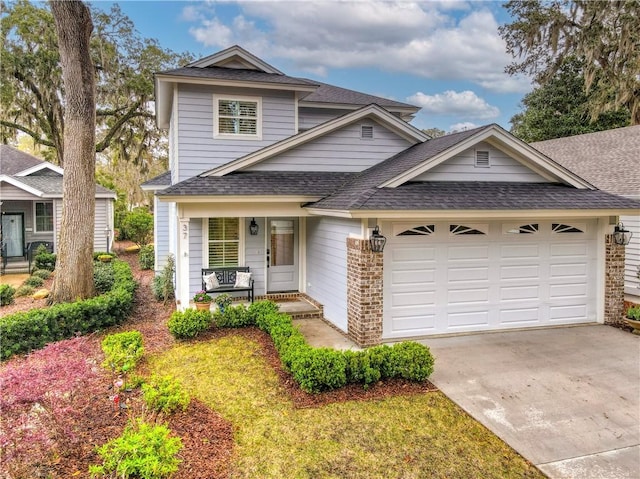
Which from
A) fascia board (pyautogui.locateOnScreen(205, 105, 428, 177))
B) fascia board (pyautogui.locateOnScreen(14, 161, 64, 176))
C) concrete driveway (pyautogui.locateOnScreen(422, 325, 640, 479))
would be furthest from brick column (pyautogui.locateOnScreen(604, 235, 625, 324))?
fascia board (pyautogui.locateOnScreen(14, 161, 64, 176))

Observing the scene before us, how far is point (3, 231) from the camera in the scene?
58.7 feet

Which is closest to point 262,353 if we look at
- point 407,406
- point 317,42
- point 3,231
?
point 407,406

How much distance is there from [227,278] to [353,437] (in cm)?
616

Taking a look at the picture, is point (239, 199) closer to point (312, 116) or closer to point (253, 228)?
point (253, 228)

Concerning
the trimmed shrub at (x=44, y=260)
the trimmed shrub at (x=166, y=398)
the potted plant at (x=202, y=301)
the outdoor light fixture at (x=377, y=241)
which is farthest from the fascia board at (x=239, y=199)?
the trimmed shrub at (x=44, y=260)

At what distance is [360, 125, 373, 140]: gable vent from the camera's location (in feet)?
36.0

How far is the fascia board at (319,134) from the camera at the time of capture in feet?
33.1

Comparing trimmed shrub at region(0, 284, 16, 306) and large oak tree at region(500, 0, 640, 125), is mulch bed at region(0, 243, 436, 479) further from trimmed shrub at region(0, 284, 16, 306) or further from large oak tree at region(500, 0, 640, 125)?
large oak tree at region(500, 0, 640, 125)

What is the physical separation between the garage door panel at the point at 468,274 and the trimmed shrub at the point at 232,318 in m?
4.25

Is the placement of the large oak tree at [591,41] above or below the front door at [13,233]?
above

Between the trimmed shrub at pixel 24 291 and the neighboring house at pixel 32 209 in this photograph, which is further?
the neighboring house at pixel 32 209

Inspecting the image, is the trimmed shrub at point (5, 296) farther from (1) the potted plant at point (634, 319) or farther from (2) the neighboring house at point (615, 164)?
(2) the neighboring house at point (615, 164)

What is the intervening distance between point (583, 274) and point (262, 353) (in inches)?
279

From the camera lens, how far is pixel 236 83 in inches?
429
